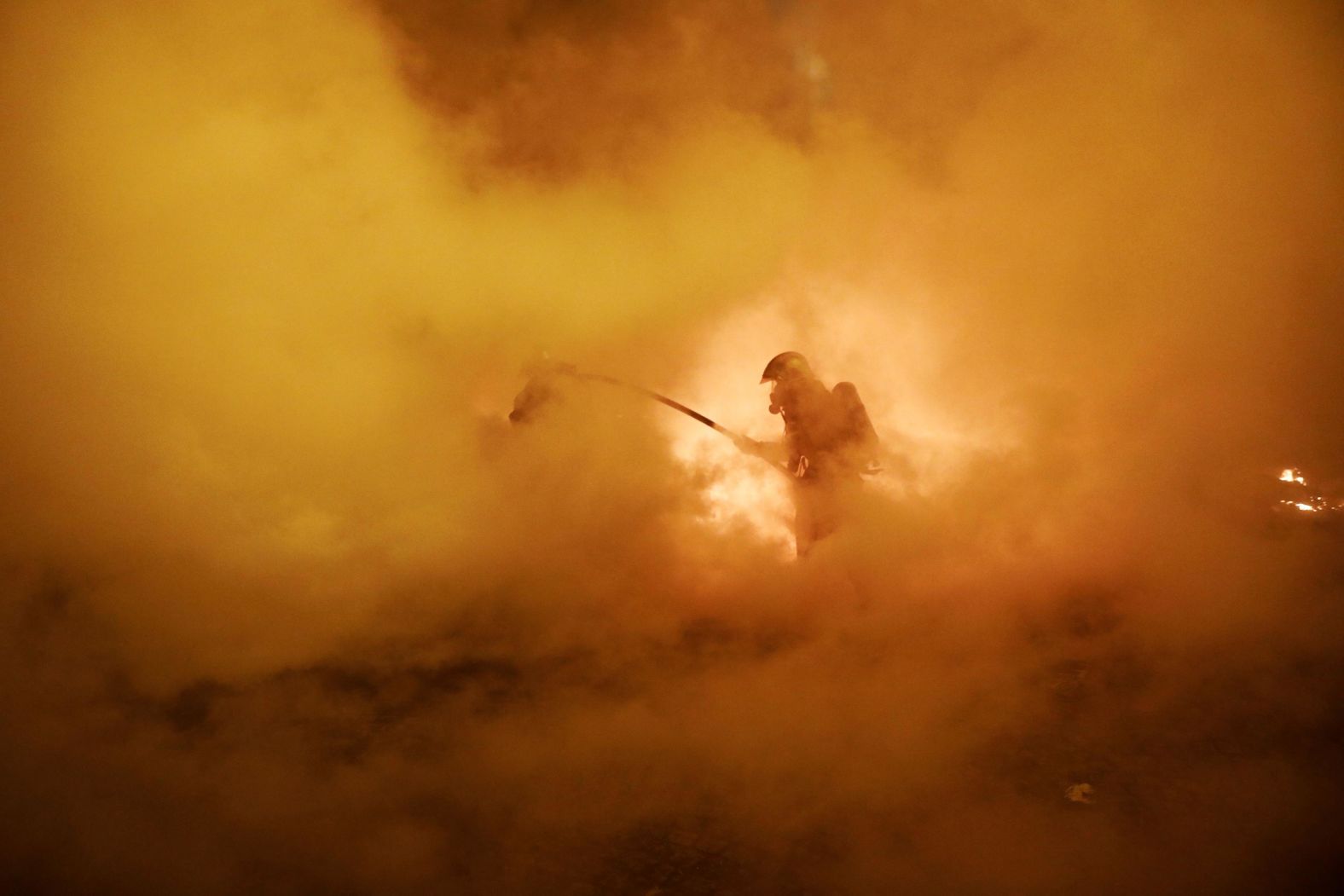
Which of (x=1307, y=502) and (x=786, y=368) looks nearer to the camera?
(x=786, y=368)

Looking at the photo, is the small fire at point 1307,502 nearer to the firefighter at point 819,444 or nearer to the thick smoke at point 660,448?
the thick smoke at point 660,448

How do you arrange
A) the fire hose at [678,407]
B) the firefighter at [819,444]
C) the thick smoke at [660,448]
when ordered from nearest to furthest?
the thick smoke at [660,448] → the firefighter at [819,444] → the fire hose at [678,407]

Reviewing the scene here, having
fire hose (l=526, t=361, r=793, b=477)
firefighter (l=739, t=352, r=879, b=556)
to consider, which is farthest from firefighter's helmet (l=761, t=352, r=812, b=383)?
fire hose (l=526, t=361, r=793, b=477)

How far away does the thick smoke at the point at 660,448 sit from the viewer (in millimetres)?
2441

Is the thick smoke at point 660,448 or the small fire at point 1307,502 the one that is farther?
the small fire at point 1307,502

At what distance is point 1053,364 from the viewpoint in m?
5.73

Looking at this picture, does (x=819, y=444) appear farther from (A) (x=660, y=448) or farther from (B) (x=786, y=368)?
(A) (x=660, y=448)

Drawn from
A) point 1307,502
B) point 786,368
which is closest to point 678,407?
point 786,368

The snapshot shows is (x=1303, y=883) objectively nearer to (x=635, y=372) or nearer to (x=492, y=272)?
(x=635, y=372)

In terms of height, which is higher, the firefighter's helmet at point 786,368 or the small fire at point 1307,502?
the firefighter's helmet at point 786,368

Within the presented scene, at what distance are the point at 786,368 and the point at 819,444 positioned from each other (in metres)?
0.39

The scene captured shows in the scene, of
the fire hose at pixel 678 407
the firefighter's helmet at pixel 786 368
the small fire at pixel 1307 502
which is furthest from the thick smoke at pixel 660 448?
the firefighter's helmet at pixel 786 368

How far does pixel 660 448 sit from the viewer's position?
5.23m

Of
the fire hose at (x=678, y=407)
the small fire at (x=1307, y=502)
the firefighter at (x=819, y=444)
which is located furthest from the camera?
the small fire at (x=1307, y=502)
